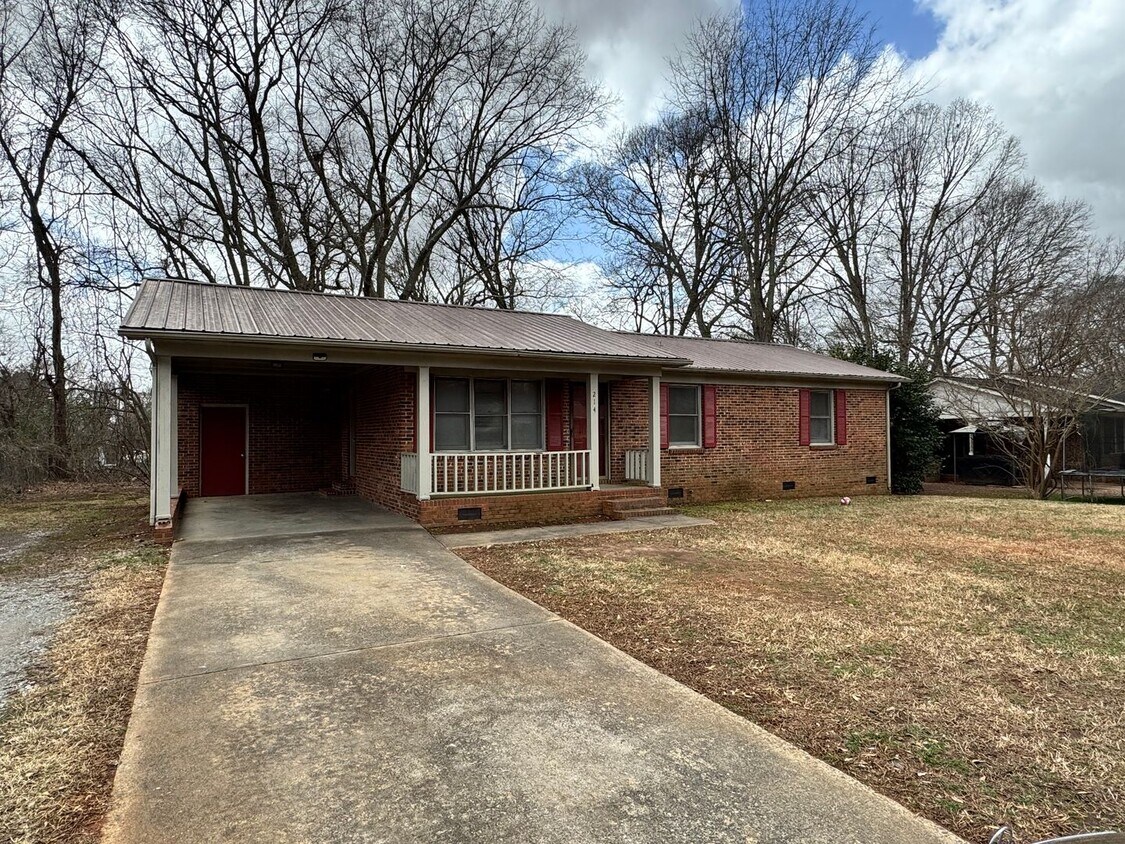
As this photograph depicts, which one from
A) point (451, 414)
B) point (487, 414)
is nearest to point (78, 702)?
point (451, 414)

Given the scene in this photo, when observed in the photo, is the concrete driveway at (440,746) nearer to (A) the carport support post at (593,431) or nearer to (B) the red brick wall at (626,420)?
(A) the carport support post at (593,431)

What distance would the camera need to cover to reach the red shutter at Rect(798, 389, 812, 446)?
14406 mm

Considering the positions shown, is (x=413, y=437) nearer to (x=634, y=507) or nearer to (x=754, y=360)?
(x=634, y=507)

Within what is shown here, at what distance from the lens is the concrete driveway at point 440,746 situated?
7.79 feet

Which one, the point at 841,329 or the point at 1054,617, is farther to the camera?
the point at 841,329

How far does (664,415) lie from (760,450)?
253cm

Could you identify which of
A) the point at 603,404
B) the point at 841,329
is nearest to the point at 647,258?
the point at 841,329

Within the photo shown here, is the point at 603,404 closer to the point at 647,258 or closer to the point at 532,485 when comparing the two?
the point at 532,485

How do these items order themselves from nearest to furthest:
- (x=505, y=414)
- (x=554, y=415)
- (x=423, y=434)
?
(x=423, y=434)
(x=505, y=414)
(x=554, y=415)

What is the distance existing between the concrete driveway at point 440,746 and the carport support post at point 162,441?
12.5 feet

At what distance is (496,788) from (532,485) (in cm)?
804

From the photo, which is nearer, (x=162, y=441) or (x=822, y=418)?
(x=162, y=441)

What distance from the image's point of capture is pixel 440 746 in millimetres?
2965

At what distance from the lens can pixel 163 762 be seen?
2826mm
